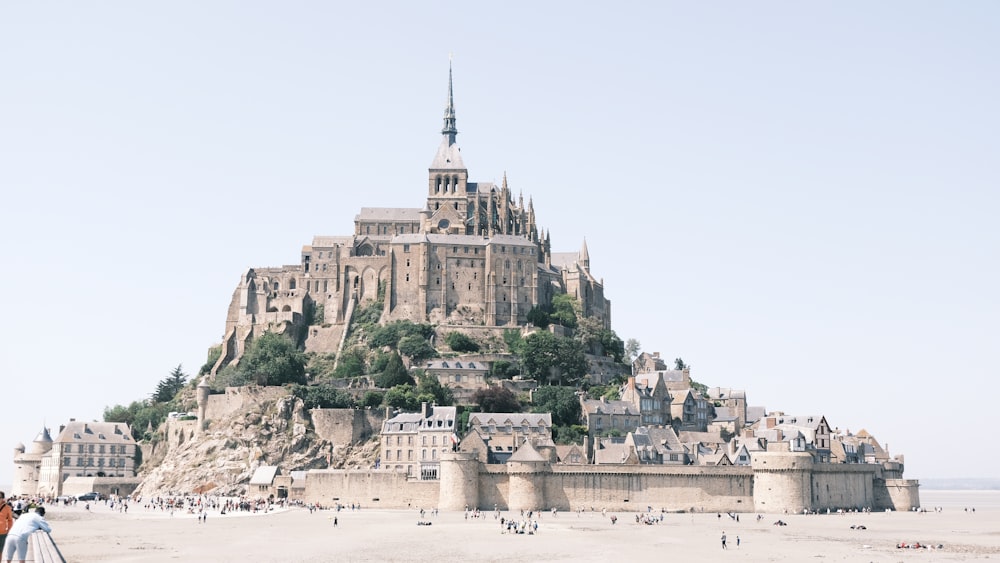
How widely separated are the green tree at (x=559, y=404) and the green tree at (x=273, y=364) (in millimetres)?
20304

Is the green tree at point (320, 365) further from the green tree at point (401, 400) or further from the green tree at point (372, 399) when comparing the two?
the green tree at point (401, 400)

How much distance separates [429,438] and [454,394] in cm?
1390

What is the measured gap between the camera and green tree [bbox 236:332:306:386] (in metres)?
88.6

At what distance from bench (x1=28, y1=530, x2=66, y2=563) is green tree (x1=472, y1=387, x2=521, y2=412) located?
6492 cm

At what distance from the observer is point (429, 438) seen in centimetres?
7569

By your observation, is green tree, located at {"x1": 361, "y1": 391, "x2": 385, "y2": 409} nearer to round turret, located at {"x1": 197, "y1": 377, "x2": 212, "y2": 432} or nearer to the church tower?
round turret, located at {"x1": 197, "y1": 377, "x2": 212, "y2": 432}

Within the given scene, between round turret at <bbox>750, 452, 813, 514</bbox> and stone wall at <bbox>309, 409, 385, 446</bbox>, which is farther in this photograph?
stone wall at <bbox>309, 409, 385, 446</bbox>

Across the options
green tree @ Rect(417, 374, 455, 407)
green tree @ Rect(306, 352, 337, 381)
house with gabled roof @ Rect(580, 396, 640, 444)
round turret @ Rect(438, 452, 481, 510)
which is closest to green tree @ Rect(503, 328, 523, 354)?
green tree @ Rect(417, 374, 455, 407)

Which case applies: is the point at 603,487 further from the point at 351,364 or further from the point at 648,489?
the point at 351,364

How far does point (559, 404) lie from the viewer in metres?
84.3

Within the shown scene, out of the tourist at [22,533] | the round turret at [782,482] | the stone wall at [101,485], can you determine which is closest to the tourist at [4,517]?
the tourist at [22,533]

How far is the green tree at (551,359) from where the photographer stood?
3605 inches

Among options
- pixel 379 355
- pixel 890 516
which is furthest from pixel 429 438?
pixel 890 516

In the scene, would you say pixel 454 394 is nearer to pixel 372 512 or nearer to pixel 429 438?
pixel 429 438
